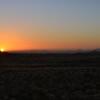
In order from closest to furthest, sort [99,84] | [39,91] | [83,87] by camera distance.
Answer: [39,91] → [83,87] → [99,84]

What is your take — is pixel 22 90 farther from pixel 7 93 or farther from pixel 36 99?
pixel 36 99

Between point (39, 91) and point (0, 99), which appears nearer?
point (0, 99)

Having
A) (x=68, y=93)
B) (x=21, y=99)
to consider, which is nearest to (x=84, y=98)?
(x=68, y=93)

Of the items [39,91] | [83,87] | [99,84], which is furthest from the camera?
[99,84]

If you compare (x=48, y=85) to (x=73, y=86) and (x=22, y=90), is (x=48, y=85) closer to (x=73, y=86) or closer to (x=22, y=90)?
(x=73, y=86)

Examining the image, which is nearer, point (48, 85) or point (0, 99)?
point (0, 99)

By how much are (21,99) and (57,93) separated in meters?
1.97

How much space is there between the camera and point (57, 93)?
14.3m

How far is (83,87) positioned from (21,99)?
450 cm

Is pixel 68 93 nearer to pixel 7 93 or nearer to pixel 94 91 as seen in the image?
pixel 94 91

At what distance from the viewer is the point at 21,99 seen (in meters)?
12.9

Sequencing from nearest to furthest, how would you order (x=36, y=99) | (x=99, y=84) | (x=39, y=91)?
(x=36, y=99) → (x=39, y=91) → (x=99, y=84)

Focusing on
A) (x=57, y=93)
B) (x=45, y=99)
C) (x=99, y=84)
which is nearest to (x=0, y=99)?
(x=45, y=99)

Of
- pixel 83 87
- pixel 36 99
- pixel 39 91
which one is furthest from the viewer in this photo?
pixel 83 87
